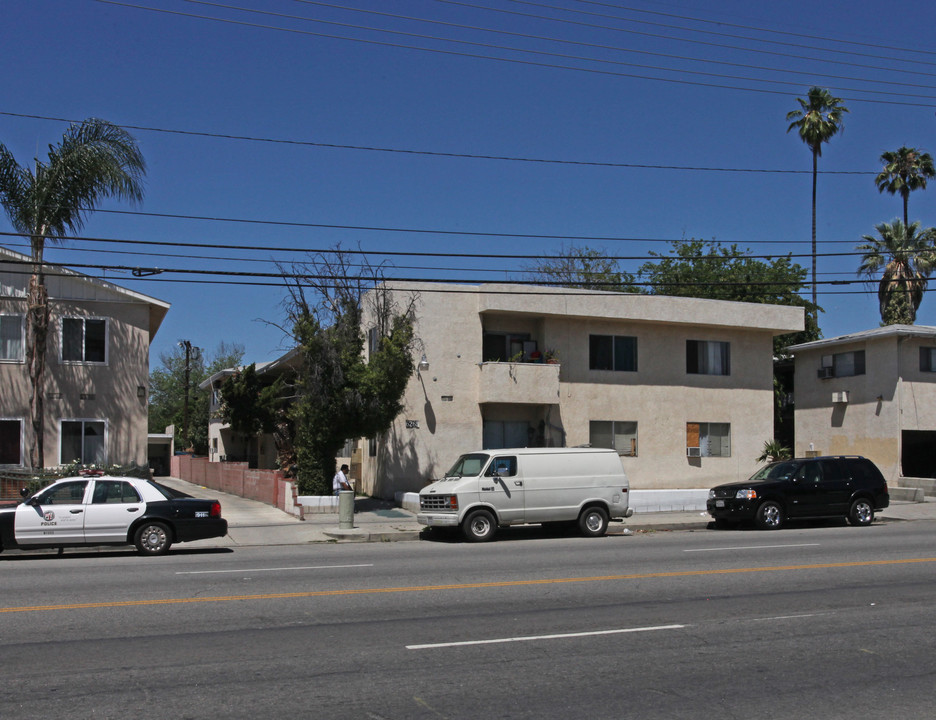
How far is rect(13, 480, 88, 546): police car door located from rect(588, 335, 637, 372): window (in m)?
17.3

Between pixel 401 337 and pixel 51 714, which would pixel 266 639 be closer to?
pixel 51 714

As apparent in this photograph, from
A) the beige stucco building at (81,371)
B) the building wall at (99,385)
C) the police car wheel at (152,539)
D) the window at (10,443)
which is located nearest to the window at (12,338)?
the beige stucco building at (81,371)

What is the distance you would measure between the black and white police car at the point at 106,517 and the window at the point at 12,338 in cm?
1018

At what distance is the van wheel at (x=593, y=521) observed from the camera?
66.2 ft

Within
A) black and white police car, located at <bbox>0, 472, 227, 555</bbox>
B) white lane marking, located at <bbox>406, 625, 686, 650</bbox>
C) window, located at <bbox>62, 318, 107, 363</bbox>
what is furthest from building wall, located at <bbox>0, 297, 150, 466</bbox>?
white lane marking, located at <bbox>406, 625, 686, 650</bbox>

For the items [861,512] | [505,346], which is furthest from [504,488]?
[505,346]

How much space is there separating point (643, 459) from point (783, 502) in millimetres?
8630

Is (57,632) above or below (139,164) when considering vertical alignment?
below

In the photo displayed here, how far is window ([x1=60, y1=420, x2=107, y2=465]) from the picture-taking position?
26.0m

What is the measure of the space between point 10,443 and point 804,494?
69.2ft

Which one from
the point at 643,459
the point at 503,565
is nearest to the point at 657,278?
the point at 643,459

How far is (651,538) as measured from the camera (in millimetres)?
19875

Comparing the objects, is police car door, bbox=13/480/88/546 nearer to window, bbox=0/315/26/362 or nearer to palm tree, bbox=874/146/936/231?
window, bbox=0/315/26/362

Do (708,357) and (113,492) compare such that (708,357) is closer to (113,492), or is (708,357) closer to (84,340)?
(84,340)
